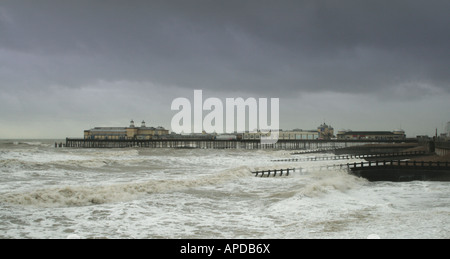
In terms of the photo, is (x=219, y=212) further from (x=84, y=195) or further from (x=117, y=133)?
(x=117, y=133)

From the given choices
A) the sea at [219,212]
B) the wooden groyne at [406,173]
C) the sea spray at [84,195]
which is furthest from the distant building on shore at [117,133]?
the sea spray at [84,195]

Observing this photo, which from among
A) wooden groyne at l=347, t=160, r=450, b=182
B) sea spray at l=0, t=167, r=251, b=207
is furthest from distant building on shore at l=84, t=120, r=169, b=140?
sea spray at l=0, t=167, r=251, b=207

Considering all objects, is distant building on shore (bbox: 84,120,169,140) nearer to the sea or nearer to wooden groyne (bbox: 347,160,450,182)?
wooden groyne (bbox: 347,160,450,182)

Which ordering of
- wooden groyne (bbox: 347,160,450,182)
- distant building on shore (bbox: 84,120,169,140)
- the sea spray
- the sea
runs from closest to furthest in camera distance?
the sea
the sea spray
wooden groyne (bbox: 347,160,450,182)
distant building on shore (bbox: 84,120,169,140)

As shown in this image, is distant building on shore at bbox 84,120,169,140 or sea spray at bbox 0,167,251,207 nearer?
sea spray at bbox 0,167,251,207

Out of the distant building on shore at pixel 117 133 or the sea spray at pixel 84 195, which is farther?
the distant building on shore at pixel 117 133

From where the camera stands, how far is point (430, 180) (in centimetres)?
2420

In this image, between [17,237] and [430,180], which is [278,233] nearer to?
[17,237]

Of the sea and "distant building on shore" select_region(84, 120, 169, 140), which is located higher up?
"distant building on shore" select_region(84, 120, 169, 140)

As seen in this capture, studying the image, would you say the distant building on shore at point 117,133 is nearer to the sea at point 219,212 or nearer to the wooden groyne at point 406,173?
the wooden groyne at point 406,173
